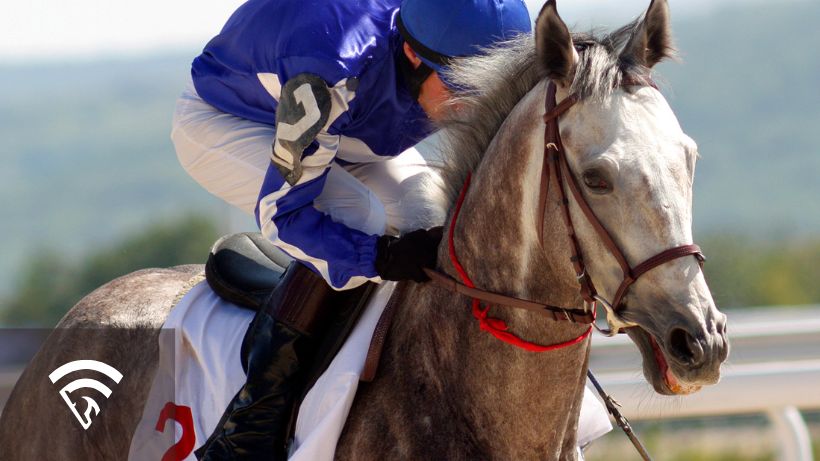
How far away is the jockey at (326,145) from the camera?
137 inches

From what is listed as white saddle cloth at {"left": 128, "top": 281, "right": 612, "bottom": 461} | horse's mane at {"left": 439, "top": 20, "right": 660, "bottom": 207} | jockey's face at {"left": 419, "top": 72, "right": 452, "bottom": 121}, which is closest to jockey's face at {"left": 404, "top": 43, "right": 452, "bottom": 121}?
jockey's face at {"left": 419, "top": 72, "right": 452, "bottom": 121}

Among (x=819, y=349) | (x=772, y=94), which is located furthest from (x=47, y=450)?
(x=772, y=94)

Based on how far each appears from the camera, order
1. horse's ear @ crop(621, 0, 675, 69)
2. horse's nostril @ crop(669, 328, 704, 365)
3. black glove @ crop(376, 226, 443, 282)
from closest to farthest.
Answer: horse's nostril @ crop(669, 328, 704, 365)
horse's ear @ crop(621, 0, 675, 69)
black glove @ crop(376, 226, 443, 282)

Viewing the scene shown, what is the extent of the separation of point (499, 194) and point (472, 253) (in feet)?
0.64

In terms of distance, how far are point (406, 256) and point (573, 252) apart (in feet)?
1.95

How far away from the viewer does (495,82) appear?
3381mm

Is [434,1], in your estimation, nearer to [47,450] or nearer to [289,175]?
[289,175]

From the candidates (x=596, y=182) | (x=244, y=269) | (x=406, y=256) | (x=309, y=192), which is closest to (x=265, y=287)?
(x=244, y=269)

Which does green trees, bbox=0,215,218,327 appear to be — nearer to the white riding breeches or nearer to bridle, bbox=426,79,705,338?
the white riding breeches

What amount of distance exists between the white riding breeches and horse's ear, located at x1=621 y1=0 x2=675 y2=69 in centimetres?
76

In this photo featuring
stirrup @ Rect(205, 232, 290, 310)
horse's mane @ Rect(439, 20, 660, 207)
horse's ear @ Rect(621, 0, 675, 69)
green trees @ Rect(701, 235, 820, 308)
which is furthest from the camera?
green trees @ Rect(701, 235, 820, 308)

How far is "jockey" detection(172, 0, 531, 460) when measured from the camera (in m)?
3.49

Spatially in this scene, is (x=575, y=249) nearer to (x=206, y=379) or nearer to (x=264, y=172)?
(x=264, y=172)

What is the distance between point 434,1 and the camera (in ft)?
11.9
